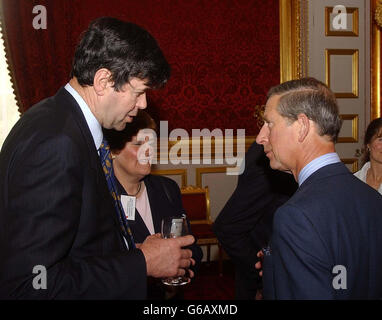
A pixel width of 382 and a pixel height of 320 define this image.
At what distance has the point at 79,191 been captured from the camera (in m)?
1.32

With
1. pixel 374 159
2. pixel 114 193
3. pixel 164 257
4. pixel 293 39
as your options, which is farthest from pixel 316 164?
pixel 293 39

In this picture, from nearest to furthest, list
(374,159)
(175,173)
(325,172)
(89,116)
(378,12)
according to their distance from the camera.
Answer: (325,172), (89,116), (374,159), (175,173), (378,12)

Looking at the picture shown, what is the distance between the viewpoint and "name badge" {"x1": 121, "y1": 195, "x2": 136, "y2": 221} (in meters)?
2.30

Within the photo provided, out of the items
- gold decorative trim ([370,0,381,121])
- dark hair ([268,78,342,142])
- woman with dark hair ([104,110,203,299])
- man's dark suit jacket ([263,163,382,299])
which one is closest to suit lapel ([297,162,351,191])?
man's dark suit jacket ([263,163,382,299])

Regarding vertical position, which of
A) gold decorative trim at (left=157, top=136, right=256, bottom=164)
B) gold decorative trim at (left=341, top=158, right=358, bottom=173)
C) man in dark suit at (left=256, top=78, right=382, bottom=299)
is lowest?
gold decorative trim at (left=341, top=158, right=358, bottom=173)

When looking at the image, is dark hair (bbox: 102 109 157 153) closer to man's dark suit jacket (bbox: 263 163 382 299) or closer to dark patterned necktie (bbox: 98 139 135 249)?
dark patterned necktie (bbox: 98 139 135 249)

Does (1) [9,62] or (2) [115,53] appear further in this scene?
(1) [9,62]

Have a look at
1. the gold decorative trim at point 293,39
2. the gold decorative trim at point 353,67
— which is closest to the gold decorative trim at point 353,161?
the gold decorative trim at point 353,67

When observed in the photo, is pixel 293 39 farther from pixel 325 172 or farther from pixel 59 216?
pixel 59 216

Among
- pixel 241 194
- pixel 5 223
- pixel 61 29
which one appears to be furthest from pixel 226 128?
pixel 5 223

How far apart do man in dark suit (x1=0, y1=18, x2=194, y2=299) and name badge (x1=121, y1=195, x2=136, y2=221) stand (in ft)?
2.20

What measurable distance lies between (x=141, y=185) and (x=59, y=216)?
4.27 ft

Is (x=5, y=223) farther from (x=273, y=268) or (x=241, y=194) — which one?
(x=241, y=194)

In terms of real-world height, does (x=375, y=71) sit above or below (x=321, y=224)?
above
